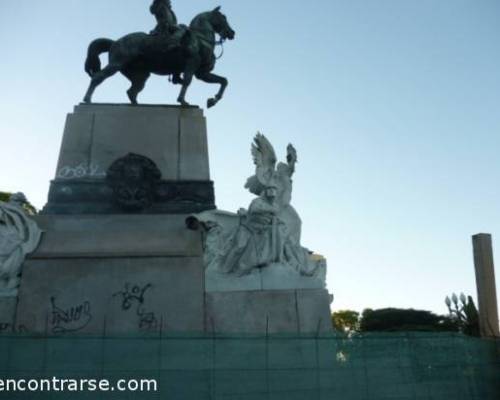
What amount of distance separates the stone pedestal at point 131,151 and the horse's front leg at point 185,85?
8.3 inches

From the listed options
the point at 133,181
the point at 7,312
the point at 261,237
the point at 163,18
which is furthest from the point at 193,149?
the point at 7,312

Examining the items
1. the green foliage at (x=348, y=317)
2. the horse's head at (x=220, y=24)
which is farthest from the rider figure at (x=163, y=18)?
the green foliage at (x=348, y=317)

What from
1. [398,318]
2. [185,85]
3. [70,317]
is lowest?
[70,317]

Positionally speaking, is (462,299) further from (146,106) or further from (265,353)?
(265,353)

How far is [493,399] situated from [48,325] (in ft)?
21.7

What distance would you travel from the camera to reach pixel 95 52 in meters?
12.8

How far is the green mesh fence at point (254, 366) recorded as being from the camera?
696 centimetres

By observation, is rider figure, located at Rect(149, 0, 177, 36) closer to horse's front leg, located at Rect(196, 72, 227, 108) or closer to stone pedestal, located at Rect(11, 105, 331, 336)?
horse's front leg, located at Rect(196, 72, 227, 108)

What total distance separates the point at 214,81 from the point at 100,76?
2638 millimetres

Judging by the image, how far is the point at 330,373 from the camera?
7289 mm

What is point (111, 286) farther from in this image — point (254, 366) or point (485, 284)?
point (485, 284)

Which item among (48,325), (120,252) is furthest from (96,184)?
(48,325)

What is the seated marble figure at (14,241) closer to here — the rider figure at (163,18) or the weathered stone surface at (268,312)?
the weathered stone surface at (268,312)

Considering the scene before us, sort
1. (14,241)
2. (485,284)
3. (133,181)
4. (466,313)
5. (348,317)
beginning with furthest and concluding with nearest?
(348,317), (466,313), (133,181), (485,284), (14,241)
